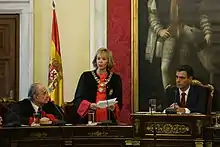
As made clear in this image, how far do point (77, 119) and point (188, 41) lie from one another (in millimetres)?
2201

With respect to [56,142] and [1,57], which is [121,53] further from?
[56,142]

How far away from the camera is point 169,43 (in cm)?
822

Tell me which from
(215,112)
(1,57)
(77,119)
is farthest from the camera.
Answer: (1,57)

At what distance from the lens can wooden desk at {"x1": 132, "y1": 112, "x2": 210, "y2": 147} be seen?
20.2ft

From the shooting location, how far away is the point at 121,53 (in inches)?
327

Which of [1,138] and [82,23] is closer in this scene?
[1,138]

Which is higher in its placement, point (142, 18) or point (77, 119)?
point (142, 18)

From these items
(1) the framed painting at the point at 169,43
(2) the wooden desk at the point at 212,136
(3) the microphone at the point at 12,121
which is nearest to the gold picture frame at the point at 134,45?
(1) the framed painting at the point at 169,43

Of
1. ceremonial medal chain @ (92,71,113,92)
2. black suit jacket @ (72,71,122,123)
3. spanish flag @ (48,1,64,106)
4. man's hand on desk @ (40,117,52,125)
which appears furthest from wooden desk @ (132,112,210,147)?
spanish flag @ (48,1,64,106)

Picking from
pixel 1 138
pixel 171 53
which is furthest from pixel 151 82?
pixel 1 138

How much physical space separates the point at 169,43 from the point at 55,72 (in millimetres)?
1776

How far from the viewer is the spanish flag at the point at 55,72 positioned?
796cm

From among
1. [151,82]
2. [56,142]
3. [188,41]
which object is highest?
[188,41]

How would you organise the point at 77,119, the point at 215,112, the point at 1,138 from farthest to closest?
the point at 215,112
the point at 77,119
the point at 1,138
